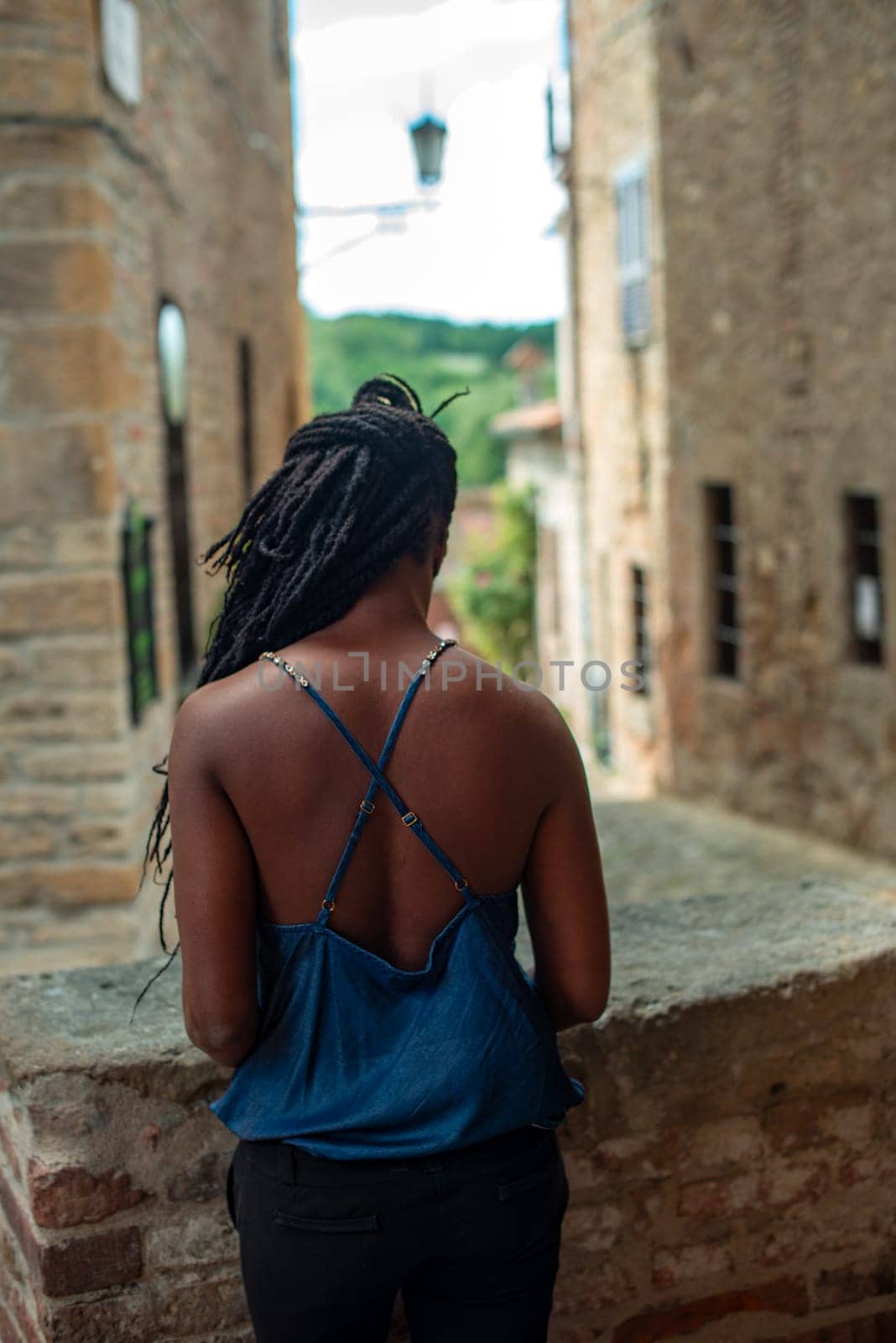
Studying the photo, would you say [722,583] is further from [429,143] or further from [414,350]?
[414,350]

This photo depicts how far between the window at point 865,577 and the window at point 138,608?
526 cm

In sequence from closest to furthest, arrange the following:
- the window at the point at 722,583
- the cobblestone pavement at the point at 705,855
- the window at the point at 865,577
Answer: the cobblestone pavement at the point at 705,855 → the window at the point at 865,577 → the window at the point at 722,583

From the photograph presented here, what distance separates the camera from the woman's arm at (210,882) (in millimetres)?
1626

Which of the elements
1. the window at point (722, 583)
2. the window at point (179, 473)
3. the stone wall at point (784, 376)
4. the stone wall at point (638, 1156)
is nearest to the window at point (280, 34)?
the stone wall at point (784, 376)

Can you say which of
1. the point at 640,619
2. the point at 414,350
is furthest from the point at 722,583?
the point at 414,350

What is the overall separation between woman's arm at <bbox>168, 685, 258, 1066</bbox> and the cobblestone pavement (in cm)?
685

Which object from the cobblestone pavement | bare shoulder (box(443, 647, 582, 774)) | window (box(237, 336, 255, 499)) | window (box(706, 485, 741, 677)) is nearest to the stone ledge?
bare shoulder (box(443, 647, 582, 774))

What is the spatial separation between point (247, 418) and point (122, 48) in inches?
191

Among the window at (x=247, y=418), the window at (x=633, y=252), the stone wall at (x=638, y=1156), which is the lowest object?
the stone wall at (x=638, y=1156)

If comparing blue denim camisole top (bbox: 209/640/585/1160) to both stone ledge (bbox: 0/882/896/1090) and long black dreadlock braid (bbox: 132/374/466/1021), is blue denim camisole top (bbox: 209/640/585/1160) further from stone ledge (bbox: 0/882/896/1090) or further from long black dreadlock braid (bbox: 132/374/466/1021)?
stone ledge (bbox: 0/882/896/1090)

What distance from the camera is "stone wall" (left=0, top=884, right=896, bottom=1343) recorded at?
7.17 feet

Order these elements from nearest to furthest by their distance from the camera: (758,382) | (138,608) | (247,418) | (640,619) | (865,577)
Result: 1. (138,608)
2. (865,577)
3. (247,418)
4. (758,382)
5. (640,619)

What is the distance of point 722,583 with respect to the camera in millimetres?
11953

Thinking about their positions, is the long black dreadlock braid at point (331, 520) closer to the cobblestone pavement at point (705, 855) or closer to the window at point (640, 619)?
the cobblestone pavement at point (705, 855)
